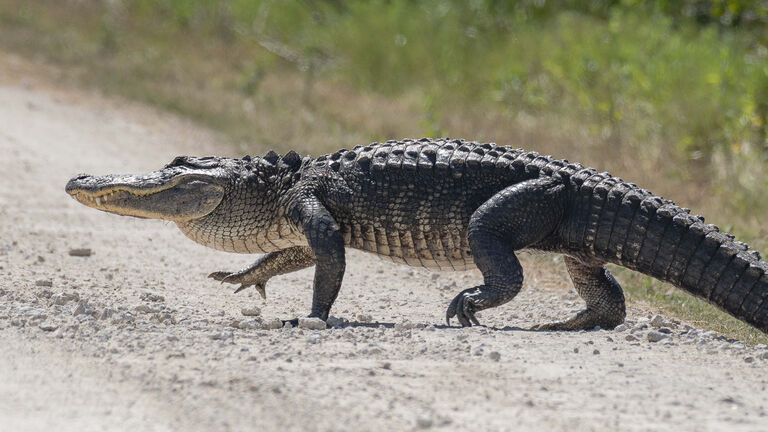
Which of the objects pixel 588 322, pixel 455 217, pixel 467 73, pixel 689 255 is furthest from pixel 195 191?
pixel 467 73

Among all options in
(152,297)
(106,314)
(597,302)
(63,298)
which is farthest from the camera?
(152,297)

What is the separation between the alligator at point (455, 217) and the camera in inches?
228

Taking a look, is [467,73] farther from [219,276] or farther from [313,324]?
[313,324]

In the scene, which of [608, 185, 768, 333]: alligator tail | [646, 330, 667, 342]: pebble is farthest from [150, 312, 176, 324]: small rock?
[646, 330, 667, 342]: pebble

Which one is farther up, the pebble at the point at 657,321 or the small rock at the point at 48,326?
the pebble at the point at 657,321

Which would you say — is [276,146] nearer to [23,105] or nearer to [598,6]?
[23,105]

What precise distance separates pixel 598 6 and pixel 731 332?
40.8ft

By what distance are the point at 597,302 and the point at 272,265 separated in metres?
2.21

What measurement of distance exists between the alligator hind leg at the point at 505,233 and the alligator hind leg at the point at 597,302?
57 cm

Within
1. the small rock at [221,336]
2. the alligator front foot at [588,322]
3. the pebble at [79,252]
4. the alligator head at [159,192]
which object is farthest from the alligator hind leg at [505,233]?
the pebble at [79,252]

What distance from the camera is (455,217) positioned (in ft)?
20.0

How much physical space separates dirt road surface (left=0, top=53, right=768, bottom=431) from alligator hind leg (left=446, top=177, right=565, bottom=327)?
0.76ft

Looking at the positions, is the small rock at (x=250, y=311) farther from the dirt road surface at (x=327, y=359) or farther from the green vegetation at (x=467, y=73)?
the green vegetation at (x=467, y=73)

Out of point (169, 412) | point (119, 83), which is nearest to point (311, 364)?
point (169, 412)
